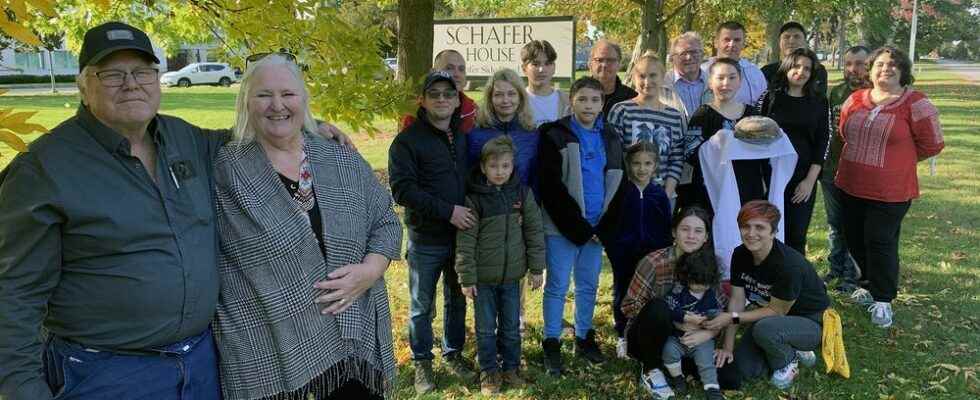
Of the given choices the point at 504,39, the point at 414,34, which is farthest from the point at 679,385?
the point at 414,34

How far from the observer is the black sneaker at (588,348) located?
14.5 ft

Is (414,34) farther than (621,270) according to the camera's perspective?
Yes

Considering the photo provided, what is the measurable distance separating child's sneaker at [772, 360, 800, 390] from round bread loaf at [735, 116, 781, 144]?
1424 millimetres

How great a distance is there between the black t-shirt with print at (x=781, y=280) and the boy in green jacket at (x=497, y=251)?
4.22 ft

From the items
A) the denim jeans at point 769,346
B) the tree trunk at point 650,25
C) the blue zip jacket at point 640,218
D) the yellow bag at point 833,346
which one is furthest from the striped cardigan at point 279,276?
the tree trunk at point 650,25

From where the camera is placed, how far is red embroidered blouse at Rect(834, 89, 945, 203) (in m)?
4.79

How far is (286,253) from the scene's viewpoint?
2.33m

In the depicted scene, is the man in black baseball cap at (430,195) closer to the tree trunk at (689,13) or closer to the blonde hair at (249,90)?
the blonde hair at (249,90)

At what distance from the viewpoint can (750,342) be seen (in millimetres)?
4203

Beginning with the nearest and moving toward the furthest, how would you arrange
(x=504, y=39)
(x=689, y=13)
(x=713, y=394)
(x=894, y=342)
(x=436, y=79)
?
1. (x=436, y=79)
2. (x=713, y=394)
3. (x=894, y=342)
4. (x=504, y=39)
5. (x=689, y=13)

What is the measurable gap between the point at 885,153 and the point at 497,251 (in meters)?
3.07

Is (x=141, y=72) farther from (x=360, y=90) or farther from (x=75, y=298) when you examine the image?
(x=360, y=90)

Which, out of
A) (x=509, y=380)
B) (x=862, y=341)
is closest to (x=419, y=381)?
(x=509, y=380)

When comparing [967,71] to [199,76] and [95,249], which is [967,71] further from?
[95,249]
